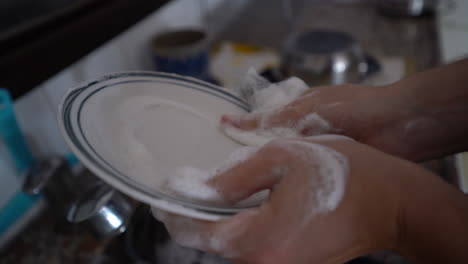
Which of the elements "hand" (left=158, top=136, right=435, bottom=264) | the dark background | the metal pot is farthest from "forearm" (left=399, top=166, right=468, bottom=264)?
the metal pot

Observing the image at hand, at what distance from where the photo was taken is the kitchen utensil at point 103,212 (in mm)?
431

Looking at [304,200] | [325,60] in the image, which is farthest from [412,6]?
[304,200]

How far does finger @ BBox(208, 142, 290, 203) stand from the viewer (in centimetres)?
32

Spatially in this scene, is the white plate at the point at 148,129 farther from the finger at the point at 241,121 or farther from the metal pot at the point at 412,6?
the metal pot at the point at 412,6

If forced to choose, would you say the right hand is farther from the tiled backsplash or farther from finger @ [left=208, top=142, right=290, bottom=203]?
the tiled backsplash

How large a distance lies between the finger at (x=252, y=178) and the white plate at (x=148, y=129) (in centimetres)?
2

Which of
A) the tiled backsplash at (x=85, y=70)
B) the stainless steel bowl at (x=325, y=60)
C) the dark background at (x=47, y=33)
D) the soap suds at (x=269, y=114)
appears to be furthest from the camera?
the stainless steel bowl at (x=325, y=60)

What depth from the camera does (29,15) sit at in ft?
1.83

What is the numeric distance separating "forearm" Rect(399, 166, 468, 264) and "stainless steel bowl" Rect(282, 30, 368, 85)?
62 centimetres

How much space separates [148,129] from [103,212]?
0.46 feet

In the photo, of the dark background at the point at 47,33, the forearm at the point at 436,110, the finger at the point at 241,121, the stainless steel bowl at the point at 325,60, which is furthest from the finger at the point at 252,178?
the stainless steel bowl at the point at 325,60

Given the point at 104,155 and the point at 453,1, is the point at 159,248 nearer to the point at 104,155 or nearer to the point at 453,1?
the point at 104,155

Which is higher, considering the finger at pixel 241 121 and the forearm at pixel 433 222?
the finger at pixel 241 121

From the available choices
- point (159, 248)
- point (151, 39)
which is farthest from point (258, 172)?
point (151, 39)
